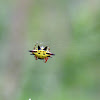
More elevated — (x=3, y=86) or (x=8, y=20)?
(x=8, y=20)

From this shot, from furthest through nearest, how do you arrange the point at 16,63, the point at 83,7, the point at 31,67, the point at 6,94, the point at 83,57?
1. the point at 83,7
2. the point at 83,57
3. the point at 31,67
4. the point at 16,63
5. the point at 6,94

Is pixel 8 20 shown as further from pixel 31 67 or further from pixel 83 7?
pixel 83 7

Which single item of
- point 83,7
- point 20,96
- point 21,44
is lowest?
point 20,96

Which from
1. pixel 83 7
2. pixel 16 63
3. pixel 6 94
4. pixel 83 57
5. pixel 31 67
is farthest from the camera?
pixel 83 7

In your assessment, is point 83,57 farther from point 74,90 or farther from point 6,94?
point 6,94

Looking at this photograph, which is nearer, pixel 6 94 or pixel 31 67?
pixel 6 94

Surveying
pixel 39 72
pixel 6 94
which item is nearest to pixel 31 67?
pixel 39 72
